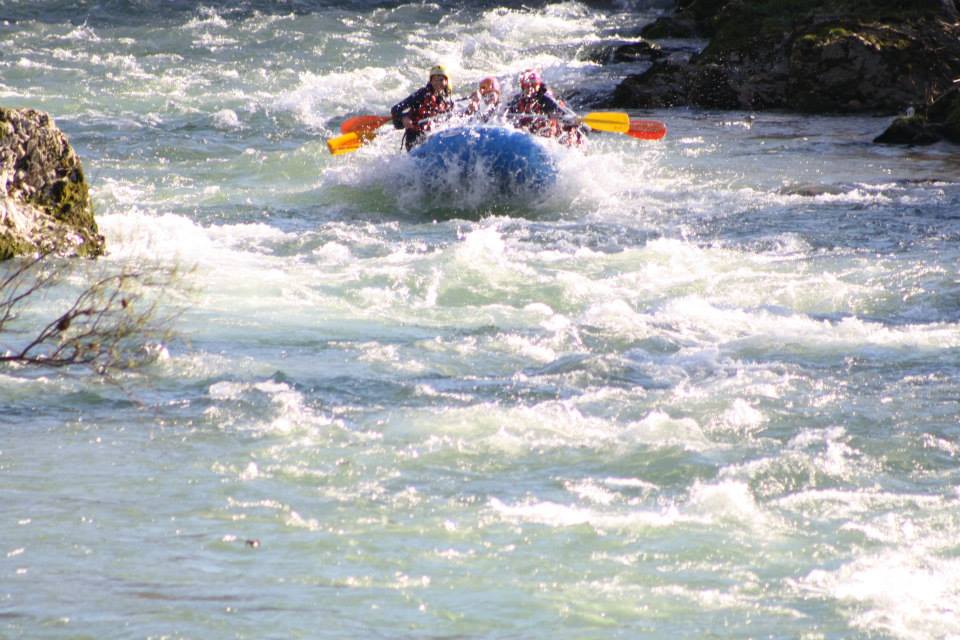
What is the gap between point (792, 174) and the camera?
1223 centimetres

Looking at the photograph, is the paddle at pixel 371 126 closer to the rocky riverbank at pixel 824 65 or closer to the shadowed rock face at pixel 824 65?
the rocky riverbank at pixel 824 65

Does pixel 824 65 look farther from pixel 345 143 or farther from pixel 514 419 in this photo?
pixel 514 419

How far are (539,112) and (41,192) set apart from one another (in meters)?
4.81

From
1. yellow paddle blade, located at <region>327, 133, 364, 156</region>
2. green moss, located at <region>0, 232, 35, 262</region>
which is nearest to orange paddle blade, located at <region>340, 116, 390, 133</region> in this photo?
yellow paddle blade, located at <region>327, 133, 364, 156</region>

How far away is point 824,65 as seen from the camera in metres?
16.2

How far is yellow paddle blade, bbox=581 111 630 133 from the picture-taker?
11922 millimetres

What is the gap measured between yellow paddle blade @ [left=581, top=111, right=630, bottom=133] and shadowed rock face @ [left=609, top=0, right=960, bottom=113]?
15.0 ft

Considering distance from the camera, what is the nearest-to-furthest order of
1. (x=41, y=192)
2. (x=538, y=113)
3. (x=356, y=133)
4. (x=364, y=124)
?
1. (x=41, y=192)
2. (x=538, y=113)
3. (x=356, y=133)
4. (x=364, y=124)

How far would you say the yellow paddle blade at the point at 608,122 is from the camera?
39.1 ft

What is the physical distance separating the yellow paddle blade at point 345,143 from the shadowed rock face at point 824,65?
18.3ft

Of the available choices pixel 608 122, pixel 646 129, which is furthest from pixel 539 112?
pixel 646 129

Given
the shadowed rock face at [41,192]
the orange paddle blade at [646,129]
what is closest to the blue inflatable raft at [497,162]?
the orange paddle blade at [646,129]

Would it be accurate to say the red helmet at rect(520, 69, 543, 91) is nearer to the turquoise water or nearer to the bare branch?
the turquoise water

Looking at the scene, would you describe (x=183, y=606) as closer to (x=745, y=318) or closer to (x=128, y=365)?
(x=128, y=365)
